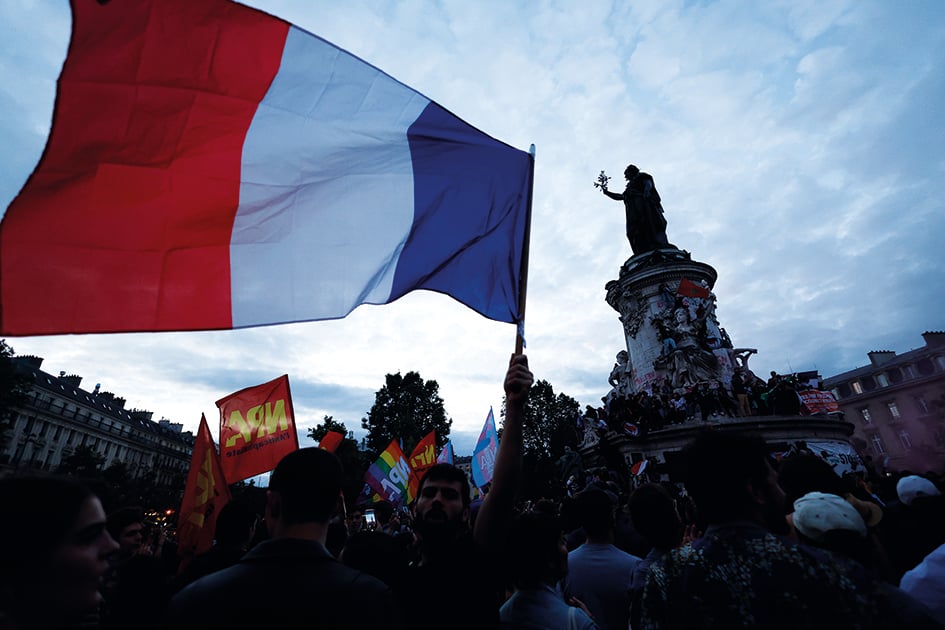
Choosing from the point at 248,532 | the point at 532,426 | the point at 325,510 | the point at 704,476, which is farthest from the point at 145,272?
the point at 532,426

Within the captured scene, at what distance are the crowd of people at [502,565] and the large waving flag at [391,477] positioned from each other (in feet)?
34.1

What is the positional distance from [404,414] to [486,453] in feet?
143

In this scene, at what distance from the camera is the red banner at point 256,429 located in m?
7.55

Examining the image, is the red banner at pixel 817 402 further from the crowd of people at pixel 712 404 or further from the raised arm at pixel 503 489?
the raised arm at pixel 503 489

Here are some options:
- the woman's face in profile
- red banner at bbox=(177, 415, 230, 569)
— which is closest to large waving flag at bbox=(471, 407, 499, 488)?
red banner at bbox=(177, 415, 230, 569)

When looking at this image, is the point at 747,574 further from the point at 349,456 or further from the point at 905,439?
the point at 905,439

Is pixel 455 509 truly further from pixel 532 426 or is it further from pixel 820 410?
pixel 532 426

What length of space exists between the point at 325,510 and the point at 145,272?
198 cm

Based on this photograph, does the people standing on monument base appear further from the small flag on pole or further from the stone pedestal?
the stone pedestal

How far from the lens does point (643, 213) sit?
24.0 metres

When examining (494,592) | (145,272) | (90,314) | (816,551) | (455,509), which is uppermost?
(145,272)

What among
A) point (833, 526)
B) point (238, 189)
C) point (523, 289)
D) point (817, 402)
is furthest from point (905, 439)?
point (238, 189)

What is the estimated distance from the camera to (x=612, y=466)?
17.7 metres

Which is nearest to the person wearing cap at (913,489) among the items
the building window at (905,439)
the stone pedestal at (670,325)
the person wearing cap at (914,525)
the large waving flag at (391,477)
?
the person wearing cap at (914,525)
